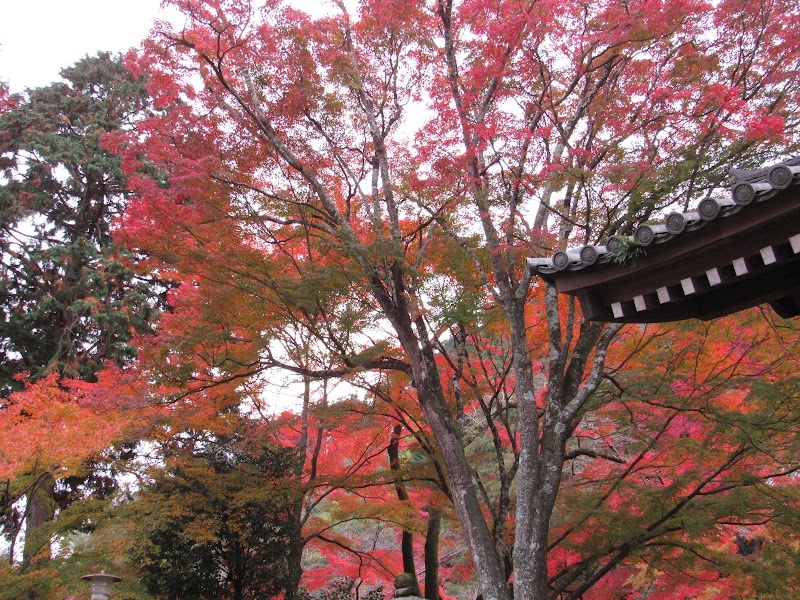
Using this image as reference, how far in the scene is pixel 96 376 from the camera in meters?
13.6

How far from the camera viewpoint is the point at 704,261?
3.51m

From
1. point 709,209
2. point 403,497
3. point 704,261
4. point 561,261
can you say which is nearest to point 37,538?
point 403,497

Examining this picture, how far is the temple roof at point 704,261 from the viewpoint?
308 centimetres

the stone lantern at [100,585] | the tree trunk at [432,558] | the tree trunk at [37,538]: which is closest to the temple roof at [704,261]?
the stone lantern at [100,585]

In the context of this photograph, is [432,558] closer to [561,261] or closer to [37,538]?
[37,538]

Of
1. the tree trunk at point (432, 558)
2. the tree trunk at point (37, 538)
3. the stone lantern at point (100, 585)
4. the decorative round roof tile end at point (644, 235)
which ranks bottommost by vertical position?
the tree trunk at point (432, 558)

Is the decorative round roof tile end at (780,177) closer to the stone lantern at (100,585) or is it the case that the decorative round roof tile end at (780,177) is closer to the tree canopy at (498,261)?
the tree canopy at (498,261)

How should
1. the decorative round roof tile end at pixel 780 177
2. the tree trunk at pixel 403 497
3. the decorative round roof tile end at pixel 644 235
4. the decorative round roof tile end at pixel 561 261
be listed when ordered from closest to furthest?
1. the decorative round roof tile end at pixel 780 177
2. the decorative round roof tile end at pixel 644 235
3. the decorative round roof tile end at pixel 561 261
4. the tree trunk at pixel 403 497

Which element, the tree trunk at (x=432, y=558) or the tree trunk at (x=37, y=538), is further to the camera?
the tree trunk at (x=432, y=558)

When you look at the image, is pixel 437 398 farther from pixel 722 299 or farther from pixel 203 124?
pixel 203 124

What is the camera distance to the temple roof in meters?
3.08

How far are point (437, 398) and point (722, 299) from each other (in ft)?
13.8

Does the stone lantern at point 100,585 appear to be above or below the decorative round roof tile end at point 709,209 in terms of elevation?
below

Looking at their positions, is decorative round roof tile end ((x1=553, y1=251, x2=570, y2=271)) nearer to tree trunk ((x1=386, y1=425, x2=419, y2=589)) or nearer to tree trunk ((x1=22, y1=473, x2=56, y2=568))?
tree trunk ((x1=22, y1=473, x2=56, y2=568))
